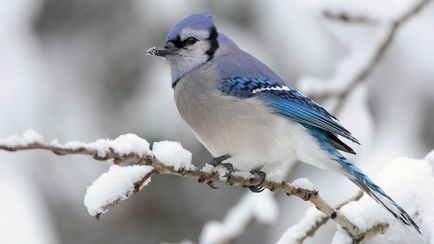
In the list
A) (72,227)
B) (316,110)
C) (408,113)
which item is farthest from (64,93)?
(316,110)

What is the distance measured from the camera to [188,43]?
9.55 ft

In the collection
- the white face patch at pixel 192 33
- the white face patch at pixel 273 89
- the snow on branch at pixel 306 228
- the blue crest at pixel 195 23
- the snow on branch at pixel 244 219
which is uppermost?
the blue crest at pixel 195 23

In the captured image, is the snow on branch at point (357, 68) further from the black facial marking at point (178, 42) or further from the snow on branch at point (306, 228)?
the snow on branch at point (306, 228)

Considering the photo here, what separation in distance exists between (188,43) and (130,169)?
50.7 inches

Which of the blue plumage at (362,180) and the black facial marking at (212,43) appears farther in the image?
the black facial marking at (212,43)

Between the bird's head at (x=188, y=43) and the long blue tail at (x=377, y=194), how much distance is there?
721mm

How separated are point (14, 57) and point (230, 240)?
2.51m

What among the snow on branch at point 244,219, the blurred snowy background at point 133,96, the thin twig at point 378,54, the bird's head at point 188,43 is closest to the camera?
the bird's head at point 188,43

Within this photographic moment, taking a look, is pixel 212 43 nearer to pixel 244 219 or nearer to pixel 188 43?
pixel 188 43

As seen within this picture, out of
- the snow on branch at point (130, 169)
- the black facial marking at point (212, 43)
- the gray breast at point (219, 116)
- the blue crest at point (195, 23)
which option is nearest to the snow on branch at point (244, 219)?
Result: the gray breast at point (219, 116)

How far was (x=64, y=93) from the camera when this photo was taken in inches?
198

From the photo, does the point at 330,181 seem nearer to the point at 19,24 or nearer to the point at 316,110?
the point at 316,110

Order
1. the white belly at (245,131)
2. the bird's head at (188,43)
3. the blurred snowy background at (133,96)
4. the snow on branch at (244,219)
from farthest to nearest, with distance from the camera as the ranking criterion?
the blurred snowy background at (133,96) < the snow on branch at (244,219) < the bird's head at (188,43) < the white belly at (245,131)

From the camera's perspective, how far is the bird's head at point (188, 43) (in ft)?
9.38
